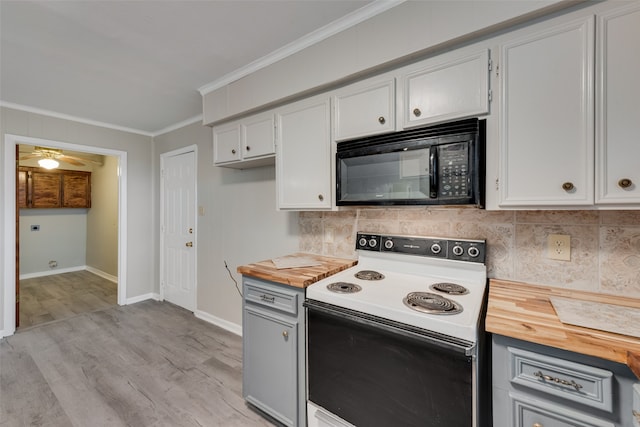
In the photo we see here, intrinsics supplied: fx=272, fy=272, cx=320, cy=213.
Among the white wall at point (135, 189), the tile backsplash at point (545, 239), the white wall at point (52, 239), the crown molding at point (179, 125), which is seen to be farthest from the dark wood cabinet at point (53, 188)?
the tile backsplash at point (545, 239)

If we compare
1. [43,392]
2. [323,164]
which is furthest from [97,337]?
[323,164]

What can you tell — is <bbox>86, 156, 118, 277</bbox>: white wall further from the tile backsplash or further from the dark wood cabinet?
the tile backsplash

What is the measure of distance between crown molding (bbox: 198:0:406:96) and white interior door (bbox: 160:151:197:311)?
155 cm

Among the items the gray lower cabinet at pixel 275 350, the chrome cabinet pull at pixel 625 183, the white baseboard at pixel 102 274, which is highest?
the chrome cabinet pull at pixel 625 183

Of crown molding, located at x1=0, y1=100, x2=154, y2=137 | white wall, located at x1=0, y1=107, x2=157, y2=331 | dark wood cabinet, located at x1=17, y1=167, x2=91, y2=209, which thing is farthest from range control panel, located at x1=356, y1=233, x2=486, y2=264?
dark wood cabinet, located at x1=17, y1=167, x2=91, y2=209

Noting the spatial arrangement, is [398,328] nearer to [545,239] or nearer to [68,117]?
[545,239]

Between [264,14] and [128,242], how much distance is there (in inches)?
143

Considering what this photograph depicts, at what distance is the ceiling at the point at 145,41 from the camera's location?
1504 millimetres

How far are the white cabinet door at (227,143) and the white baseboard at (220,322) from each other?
177 cm

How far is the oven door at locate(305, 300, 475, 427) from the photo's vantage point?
102cm

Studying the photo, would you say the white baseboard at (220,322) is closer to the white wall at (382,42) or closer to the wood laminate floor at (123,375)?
the wood laminate floor at (123,375)

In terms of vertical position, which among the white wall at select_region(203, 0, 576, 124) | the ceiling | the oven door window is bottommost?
the oven door window

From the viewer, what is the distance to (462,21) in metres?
1.25

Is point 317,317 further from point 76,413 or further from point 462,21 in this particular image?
point 76,413
